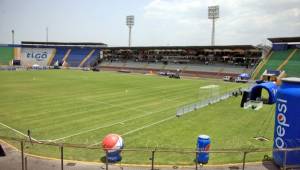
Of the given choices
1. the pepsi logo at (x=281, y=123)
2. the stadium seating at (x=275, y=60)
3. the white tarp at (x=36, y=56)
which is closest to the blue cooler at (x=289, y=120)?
the pepsi logo at (x=281, y=123)

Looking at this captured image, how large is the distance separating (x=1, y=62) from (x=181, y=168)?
4549 inches

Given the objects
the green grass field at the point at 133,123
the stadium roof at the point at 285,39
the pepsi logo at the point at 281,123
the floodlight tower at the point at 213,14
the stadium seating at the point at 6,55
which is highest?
the floodlight tower at the point at 213,14

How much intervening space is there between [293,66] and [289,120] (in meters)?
70.0

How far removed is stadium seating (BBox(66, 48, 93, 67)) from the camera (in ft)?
404

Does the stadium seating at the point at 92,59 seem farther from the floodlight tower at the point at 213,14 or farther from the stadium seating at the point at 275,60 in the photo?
the stadium seating at the point at 275,60

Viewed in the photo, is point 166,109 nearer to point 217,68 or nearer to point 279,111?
point 279,111

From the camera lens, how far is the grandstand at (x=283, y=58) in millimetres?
76625

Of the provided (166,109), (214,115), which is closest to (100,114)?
(166,109)

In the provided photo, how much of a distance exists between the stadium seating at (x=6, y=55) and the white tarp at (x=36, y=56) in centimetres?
439

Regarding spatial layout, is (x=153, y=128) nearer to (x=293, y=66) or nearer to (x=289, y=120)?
(x=289, y=120)

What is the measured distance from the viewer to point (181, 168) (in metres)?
14.9

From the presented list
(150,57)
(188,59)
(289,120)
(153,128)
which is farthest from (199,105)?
(150,57)

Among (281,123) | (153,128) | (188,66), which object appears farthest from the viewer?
(188,66)

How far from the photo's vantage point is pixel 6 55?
118 meters
